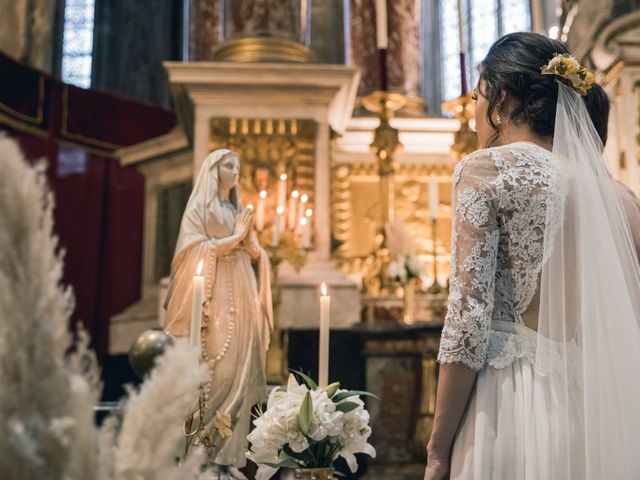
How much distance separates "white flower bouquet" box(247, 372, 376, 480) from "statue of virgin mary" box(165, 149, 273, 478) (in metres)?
1.25

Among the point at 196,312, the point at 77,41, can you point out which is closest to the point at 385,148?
the point at 196,312

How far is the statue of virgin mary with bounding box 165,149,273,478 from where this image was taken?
3557mm

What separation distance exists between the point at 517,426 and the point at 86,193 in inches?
336

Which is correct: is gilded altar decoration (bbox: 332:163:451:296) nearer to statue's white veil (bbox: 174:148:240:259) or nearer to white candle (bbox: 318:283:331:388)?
statue's white veil (bbox: 174:148:240:259)

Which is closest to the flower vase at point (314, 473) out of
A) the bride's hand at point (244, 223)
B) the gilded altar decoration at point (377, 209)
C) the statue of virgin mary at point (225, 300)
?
the statue of virgin mary at point (225, 300)

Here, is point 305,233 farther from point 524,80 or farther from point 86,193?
point 86,193

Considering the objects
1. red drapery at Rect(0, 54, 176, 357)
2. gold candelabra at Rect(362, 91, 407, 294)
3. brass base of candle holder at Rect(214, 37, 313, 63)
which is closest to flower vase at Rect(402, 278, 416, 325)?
gold candelabra at Rect(362, 91, 407, 294)

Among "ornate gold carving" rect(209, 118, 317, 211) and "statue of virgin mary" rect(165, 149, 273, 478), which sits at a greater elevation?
"ornate gold carving" rect(209, 118, 317, 211)

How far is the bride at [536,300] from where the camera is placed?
6.68 feet

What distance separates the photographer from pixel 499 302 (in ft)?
7.06

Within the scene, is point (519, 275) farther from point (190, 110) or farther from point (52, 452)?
point (190, 110)

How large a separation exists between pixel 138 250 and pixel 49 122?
1.77 metres

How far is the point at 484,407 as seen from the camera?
2.05 metres

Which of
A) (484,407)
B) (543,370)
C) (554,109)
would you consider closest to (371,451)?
(484,407)
